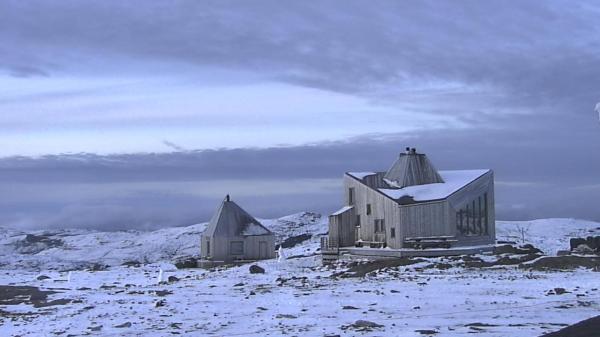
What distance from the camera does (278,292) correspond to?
2502 cm

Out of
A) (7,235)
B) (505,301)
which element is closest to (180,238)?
(7,235)

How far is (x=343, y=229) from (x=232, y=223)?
10.4m

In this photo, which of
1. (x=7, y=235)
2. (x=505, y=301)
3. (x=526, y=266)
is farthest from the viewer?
(x=7, y=235)

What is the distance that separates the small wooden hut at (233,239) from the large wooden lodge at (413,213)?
672 centimetres

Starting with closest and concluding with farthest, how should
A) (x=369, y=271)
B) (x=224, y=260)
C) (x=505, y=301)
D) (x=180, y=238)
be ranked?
(x=505, y=301) → (x=369, y=271) → (x=224, y=260) → (x=180, y=238)

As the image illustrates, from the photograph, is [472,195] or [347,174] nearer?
[472,195]

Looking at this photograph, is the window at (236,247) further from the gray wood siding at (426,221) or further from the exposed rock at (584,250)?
the exposed rock at (584,250)

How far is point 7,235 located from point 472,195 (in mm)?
151893

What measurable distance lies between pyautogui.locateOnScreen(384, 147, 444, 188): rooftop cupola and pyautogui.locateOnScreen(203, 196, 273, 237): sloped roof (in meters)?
12.0

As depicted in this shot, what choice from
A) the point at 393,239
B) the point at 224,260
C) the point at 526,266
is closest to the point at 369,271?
the point at 526,266

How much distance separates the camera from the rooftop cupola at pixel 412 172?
51281mm

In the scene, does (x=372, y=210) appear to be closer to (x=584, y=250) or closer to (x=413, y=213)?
(x=413, y=213)

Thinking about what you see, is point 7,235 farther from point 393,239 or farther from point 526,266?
point 526,266

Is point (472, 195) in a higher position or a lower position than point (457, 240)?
higher
